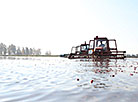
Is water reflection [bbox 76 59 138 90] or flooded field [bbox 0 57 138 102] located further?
water reflection [bbox 76 59 138 90]

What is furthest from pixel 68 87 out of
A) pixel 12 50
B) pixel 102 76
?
pixel 12 50

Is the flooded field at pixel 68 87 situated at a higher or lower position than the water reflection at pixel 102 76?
higher

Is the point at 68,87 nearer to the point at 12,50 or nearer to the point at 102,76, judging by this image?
the point at 102,76

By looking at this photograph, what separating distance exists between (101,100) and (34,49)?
195 metres

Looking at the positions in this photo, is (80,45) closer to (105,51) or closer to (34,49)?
(105,51)

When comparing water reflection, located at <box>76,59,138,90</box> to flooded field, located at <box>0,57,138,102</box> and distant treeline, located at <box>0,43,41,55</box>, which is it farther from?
distant treeline, located at <box>0,43,41,55</box>

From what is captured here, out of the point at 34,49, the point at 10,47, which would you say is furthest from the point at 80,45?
the point at 34,49

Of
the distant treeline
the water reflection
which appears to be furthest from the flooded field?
the distant treeline

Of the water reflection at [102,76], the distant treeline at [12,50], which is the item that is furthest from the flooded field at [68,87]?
the distant treeline at [12,50]

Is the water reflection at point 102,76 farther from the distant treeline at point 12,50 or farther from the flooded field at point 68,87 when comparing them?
the distant treeline at point 12,50

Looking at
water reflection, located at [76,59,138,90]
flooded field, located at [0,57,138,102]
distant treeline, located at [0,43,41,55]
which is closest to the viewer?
flooded field, located at [0,57,138,102]

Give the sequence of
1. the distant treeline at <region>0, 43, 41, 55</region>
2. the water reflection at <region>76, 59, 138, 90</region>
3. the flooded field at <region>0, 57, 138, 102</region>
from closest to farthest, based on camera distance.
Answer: the flooded field at <region>0, 57, 138, 102</region>, the water reflection at <region>76, 59, 138, 90</region>, the distant treeline at <region>0, 43, 41, 55</region>

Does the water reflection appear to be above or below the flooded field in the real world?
below

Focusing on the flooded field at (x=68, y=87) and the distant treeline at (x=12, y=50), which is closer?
the flooded field at (x=68, y=87)
